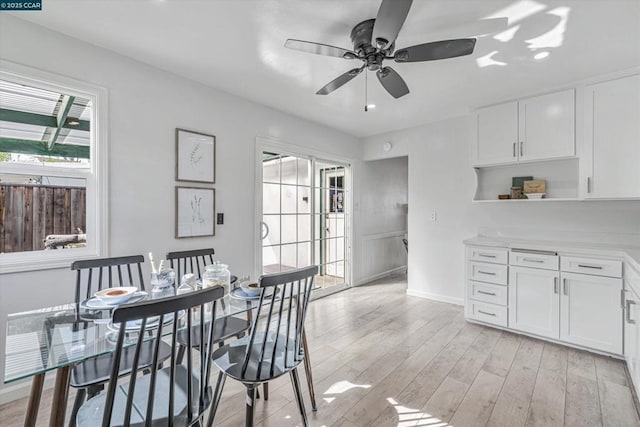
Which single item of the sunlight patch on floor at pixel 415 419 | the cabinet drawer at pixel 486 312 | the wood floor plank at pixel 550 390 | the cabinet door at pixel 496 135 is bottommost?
the sunlight patch on floor at pixel 415 419

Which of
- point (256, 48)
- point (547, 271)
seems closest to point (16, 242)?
point (256, 48)

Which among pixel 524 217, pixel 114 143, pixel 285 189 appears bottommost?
pixel 524 217

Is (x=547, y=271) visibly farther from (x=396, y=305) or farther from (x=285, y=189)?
(x=285, y=189)

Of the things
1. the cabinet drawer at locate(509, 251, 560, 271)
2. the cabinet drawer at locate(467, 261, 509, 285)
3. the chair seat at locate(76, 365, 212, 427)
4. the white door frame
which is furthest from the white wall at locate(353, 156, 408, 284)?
the chair seat at locate(76, 365, 212, 427)

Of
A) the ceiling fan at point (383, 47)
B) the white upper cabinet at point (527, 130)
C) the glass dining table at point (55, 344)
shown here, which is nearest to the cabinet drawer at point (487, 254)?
the white upper cabinet at point (527, 130)

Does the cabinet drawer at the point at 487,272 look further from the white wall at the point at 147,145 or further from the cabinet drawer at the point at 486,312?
the white wall at the point at 147,145

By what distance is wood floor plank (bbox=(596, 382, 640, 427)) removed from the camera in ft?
5.88

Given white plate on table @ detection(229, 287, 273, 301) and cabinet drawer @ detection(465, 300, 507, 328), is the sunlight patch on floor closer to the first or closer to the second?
white plate on table @ detection(229, 287, 273, 301)

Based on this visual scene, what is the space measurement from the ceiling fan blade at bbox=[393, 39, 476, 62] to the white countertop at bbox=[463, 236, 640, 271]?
1.79m

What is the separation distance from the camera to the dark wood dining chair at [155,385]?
3.27ft

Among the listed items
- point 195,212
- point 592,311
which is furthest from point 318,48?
point 592,311

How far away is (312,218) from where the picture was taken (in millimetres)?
4238

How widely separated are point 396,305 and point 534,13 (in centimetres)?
327

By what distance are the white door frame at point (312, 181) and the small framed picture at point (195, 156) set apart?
22.0 inches
